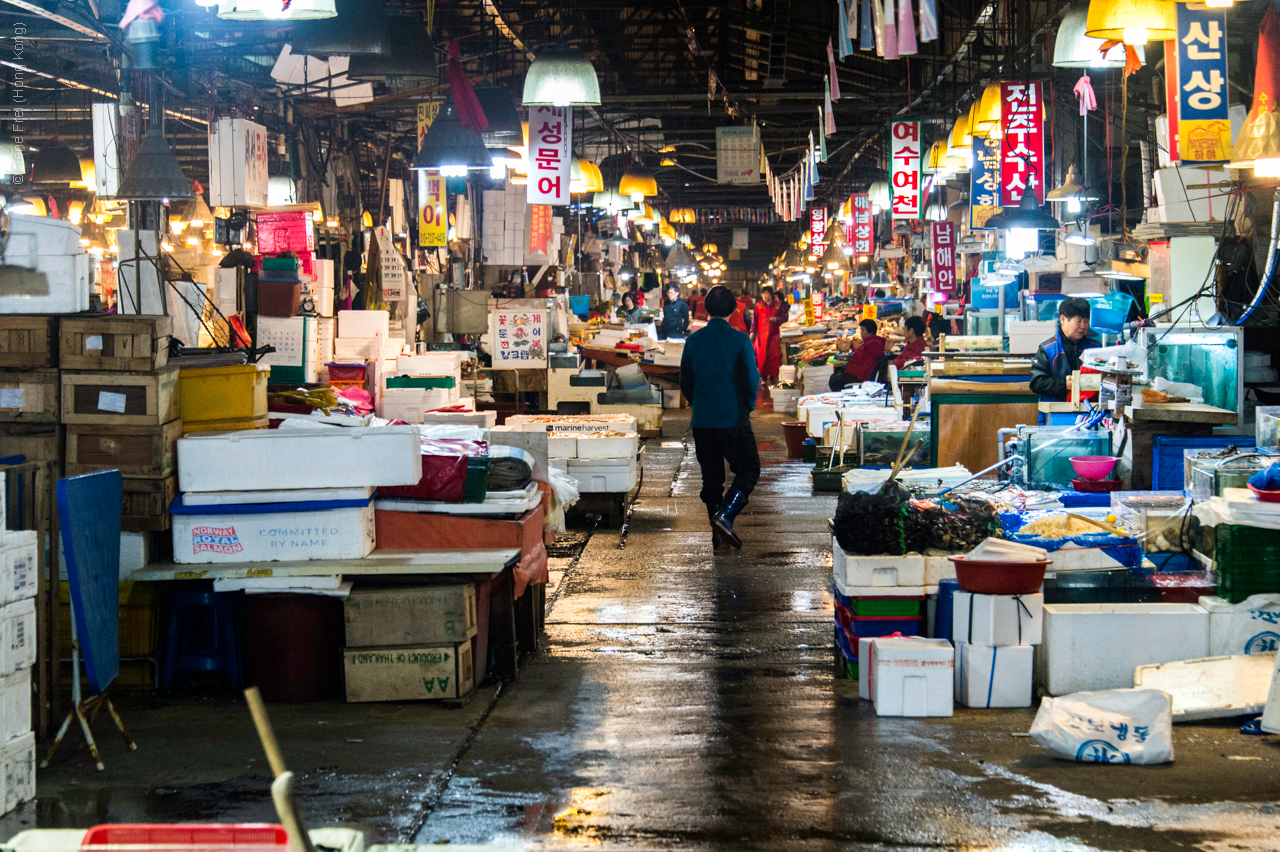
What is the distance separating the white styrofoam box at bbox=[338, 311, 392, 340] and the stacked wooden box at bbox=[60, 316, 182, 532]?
27.3 feet

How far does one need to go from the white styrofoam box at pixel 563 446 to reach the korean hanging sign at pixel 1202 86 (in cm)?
546

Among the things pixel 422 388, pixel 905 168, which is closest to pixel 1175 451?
pixel 422 388

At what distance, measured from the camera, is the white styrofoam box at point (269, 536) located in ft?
19.8

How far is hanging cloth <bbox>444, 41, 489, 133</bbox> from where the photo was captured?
10750 millimetres

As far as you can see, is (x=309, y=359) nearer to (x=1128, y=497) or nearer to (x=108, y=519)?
(x=108, y=519)

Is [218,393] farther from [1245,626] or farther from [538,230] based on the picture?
[538,230]

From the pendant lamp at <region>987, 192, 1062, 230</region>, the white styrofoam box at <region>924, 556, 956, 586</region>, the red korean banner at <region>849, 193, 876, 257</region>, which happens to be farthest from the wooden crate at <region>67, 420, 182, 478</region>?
the red korean banner at <region>849, 193, 876, 257</region>

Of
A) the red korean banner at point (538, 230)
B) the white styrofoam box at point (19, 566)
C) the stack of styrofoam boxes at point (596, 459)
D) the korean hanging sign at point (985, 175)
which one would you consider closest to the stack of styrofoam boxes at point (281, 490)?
the white styrofoam box at point (19, 566)

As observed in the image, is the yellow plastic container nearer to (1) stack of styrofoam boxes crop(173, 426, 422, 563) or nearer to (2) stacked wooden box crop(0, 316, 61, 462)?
(1) stack of styrofoam boxes crop(173, 426, 422, 563)

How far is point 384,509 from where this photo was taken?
6.31m

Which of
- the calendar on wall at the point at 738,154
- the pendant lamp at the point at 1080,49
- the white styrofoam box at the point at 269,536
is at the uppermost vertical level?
the calendar on wall at the point at 738,154

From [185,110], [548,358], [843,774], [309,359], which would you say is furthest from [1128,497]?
[185,110]

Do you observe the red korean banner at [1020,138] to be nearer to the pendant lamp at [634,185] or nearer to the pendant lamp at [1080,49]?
the pendant lamp at [1080,49]

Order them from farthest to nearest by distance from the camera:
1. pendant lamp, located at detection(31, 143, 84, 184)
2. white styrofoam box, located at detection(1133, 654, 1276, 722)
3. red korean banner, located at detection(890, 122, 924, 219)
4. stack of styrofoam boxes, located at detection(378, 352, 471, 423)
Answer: red korean banner, located at detection(890, 122, 924, 219) → pendant lamp, located at detection(31, 143, 84, 184) → stack of styrofoam boxes, located at detection(378, 352, 471, 423) → white styrofoam box, located at detection(1133, 654, 1276, 722)
